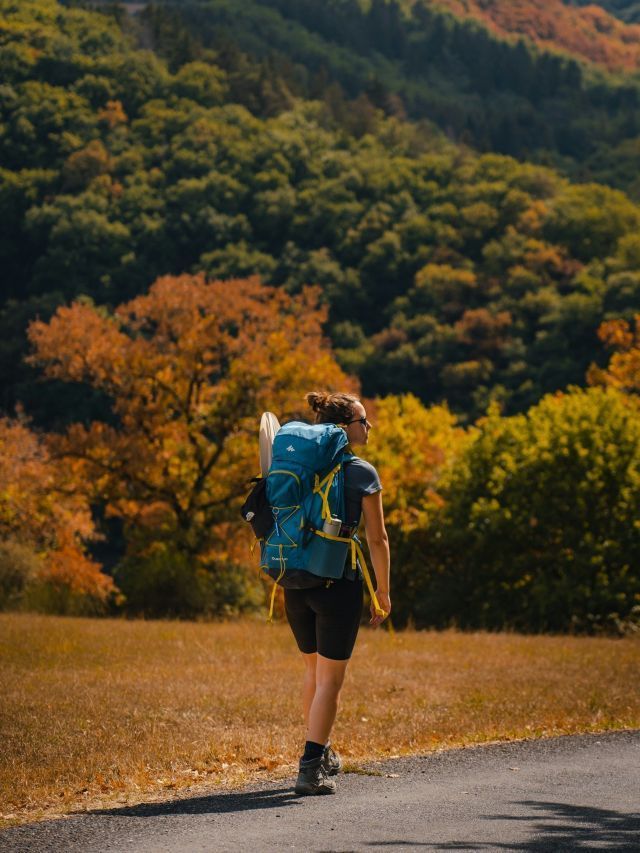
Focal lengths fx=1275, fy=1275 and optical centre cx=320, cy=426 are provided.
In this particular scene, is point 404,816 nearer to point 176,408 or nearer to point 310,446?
point 310,446

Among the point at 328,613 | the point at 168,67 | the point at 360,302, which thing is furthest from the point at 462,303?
the point at 328,613

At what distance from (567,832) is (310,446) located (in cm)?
252

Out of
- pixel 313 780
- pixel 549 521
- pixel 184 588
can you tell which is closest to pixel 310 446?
pixel 313 780

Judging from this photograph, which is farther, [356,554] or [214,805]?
[356,554]

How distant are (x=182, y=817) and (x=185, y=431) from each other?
25852mm

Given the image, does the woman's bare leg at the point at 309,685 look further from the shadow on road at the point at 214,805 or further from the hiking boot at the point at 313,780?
the shadow on road at the point at 214,805

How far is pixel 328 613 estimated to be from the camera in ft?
24.3

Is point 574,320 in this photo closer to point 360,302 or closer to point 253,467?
point 360,302

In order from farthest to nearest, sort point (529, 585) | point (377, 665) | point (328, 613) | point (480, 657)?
point (529, 585)
point (480, 657)
point (377, 665)
point (328, 613)

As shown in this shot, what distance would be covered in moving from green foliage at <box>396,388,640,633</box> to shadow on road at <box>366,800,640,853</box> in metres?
18.8

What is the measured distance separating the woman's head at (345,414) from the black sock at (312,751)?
178cm

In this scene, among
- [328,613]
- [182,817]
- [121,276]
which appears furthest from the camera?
[121,276]

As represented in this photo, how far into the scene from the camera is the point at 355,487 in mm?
7387

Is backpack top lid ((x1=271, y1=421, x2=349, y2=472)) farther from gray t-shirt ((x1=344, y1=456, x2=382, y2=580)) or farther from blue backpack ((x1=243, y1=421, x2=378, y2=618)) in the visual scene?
gray t-shirt ((x1=344, y1=456, x2=382, y2=580))
